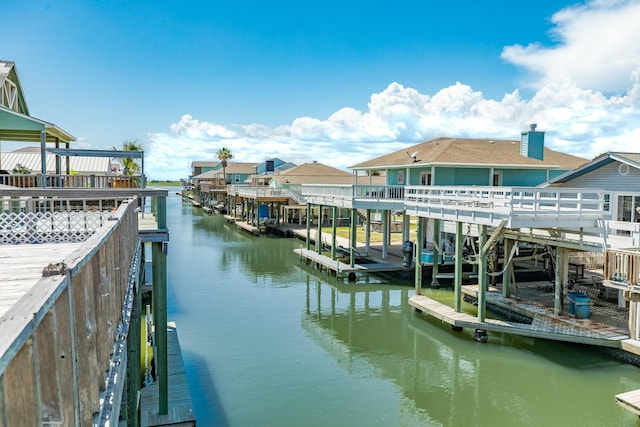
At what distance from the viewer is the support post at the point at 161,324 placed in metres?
10.0

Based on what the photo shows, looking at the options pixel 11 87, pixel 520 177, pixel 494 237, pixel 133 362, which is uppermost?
pixel 11 87

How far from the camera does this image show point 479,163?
2542cm

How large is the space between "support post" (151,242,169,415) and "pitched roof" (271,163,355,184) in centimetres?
3877

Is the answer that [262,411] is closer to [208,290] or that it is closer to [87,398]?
[87,398]

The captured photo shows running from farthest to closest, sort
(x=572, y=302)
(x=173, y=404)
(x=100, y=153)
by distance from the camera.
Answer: (x=100, y=153) < (x=572, y=302) < (x=173, y=404)

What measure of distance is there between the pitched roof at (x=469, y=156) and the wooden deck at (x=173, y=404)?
17.1 m

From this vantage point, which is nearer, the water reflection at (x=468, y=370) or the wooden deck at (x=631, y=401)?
the wooden deck at (x=631, y=401)

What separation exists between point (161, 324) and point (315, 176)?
4341 cm

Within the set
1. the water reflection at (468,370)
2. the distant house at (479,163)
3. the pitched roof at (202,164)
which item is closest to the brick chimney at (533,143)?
the distant house at (479,163)

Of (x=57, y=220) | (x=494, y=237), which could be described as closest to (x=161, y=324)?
(x=57, y=220)

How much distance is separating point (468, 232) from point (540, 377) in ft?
25.7

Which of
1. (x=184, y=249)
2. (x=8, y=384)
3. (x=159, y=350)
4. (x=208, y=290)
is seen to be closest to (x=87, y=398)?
(x=8, y=384)

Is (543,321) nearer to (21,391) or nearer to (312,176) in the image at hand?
(21,391)

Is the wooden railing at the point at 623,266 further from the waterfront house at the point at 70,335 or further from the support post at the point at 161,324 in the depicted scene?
the support post at the point at 161,324
